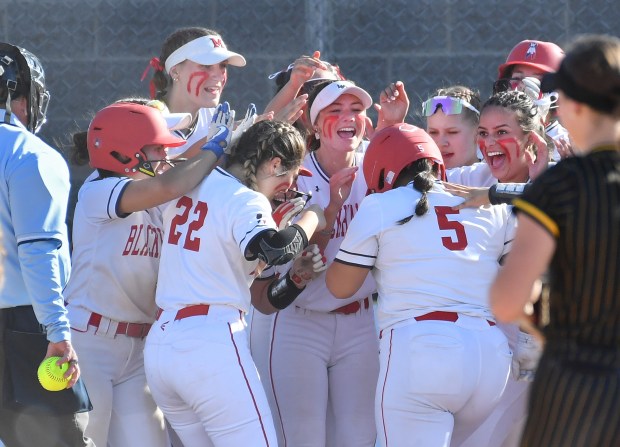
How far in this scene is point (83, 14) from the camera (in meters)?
8.14

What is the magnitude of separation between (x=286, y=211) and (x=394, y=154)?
0.51 metres

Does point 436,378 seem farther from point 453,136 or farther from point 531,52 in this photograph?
point 531,52

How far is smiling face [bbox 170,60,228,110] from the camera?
5.32 m

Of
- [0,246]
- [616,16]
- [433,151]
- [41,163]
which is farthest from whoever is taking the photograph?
[616,16]

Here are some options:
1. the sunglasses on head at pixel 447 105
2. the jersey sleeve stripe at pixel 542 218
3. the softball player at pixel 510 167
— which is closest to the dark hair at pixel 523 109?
the softball player at pixel 510 167

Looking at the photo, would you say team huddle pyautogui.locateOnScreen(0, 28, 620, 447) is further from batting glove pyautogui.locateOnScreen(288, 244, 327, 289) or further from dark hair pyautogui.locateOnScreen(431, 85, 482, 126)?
dark hair pyautogui.locateOnScreen(431, 85, 482, 126)

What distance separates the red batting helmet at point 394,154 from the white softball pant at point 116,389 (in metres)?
1.14

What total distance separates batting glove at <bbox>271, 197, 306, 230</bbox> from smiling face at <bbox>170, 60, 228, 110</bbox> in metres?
1.18

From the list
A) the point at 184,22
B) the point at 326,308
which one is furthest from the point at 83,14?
the point at 326,308

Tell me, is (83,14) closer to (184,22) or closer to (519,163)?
(184,22)

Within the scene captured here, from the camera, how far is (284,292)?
441 centimetres

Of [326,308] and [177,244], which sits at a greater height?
[177,244]

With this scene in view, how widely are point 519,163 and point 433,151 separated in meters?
0.63

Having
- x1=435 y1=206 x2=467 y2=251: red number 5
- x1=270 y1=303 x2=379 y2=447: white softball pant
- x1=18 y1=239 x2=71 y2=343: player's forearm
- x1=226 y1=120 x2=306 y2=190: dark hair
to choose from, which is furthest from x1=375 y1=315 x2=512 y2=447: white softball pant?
x1=18 y1=239 x2=71 y2=343: player's forearm
